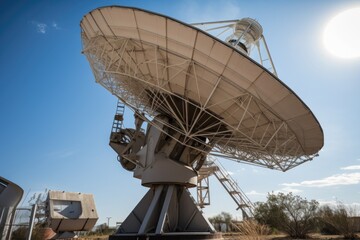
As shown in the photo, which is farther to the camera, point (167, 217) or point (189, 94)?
point (167, 217)

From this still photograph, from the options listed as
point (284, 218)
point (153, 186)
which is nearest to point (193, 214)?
point (153, 186)

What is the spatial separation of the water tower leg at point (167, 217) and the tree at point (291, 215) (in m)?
12.3

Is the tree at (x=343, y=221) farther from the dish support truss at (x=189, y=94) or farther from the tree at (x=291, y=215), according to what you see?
the dish support truss at (x=189, y=94)

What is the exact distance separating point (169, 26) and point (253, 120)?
7700mm

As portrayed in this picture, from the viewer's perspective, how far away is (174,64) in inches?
521

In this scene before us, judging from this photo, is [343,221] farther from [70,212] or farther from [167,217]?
[70,212]

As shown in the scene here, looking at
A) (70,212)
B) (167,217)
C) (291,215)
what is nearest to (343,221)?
(291,215)

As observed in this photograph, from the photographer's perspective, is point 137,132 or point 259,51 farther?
point 137,132

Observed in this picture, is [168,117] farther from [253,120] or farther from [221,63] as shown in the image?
[221,63]

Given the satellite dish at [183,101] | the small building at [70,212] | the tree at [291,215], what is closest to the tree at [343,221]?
the tree at [291,215]

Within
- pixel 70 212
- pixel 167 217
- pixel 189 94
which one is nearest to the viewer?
pixel 189 94

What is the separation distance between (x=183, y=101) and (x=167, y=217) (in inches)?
284

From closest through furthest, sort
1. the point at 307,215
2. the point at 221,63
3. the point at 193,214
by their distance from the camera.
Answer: the point at 221,63, the point at 193,214, the point at 307,215

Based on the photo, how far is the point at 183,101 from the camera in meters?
16.2
